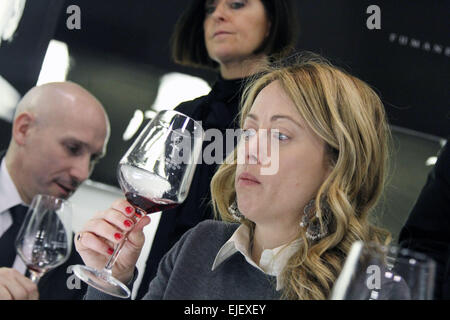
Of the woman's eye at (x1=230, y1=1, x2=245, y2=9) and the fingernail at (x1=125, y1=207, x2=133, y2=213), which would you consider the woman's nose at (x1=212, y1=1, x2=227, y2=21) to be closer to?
the woman's eye at (x1=230, y1=1, x2=245, y2=9)

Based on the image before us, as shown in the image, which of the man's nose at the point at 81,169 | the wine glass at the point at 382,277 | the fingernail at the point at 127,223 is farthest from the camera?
the man's nose at the point at 81,169

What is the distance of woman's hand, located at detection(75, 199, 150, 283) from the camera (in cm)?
98

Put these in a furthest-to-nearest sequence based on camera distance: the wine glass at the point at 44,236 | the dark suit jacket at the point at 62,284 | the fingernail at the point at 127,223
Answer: the dark suit jacket at the point at 62,284 → the fingernail at the point at 127,223 → the wine glass at the point at 44,236

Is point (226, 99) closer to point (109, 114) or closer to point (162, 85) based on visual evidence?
point (162, 85)

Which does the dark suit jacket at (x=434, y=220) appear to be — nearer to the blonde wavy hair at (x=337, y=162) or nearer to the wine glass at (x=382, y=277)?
the blonde wavy hair at (x=337, y=162)

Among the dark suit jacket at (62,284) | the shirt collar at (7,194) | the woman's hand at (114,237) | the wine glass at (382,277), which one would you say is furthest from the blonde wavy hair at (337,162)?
the shirt collar at (7,194)

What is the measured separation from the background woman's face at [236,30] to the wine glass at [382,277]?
3.00 ft

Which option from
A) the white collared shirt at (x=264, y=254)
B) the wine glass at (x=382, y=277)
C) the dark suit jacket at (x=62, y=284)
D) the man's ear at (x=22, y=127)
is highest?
the wine glass at (x=382, y=277)

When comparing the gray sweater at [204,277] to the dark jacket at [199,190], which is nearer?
the gray sweater at [204,277]

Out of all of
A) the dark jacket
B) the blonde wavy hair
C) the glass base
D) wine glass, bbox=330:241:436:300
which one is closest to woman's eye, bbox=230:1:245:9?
the dark jacket

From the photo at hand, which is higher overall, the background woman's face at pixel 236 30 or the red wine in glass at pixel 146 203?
the background woman's face at pixel 236 30

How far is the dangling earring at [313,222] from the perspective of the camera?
A: 1051 mm
